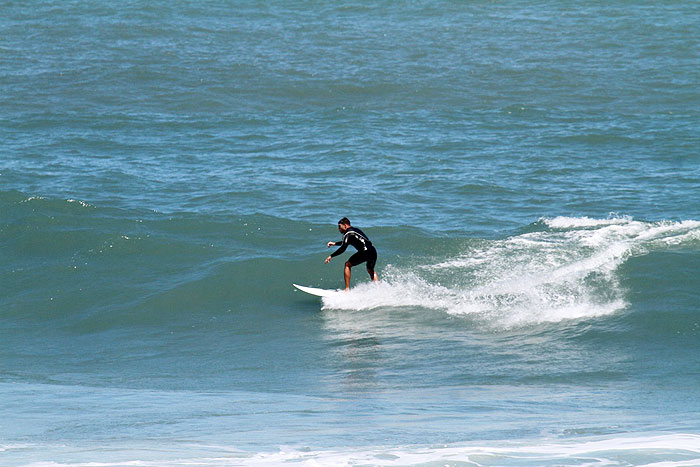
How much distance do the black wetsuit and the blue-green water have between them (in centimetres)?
68

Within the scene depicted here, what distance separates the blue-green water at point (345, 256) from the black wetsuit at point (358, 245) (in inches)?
26.6

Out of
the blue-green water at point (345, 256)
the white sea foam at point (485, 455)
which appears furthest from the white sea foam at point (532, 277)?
the white sea foam at point (485, 455)

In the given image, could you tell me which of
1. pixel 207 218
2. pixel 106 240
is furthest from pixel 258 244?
pixel 106 240

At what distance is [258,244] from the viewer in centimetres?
2036

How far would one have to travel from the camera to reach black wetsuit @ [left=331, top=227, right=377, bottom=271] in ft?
55.3

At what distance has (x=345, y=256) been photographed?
19.7m

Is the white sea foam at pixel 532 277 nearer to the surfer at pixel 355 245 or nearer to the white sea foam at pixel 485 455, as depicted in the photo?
the surfer at pixel 355 245

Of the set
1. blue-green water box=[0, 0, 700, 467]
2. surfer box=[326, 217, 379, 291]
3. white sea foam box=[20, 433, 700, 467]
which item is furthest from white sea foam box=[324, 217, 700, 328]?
white sea foam box=[20, 433, 700, 467]

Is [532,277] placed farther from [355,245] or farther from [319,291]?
[319,291]

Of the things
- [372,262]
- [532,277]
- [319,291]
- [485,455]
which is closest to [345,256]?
[372,262]

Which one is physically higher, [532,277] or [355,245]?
[355,245]

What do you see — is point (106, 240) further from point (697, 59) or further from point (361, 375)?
point (697, 59)

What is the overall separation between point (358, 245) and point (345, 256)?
2.81 m

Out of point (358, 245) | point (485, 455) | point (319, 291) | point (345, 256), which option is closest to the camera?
point (485, 455)
